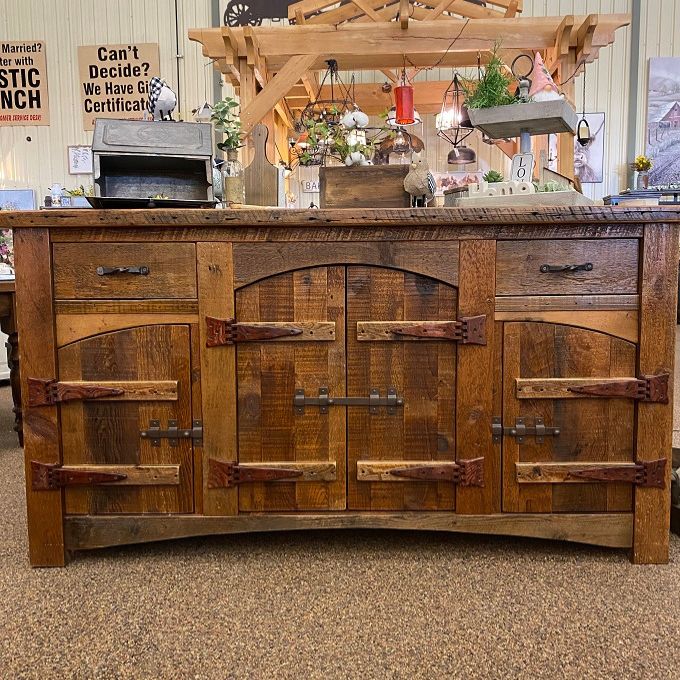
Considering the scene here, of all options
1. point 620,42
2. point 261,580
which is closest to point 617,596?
point 261,580

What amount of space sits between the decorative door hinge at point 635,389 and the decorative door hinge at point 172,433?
1.12 m

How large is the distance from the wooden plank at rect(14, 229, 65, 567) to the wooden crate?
861 millimetres

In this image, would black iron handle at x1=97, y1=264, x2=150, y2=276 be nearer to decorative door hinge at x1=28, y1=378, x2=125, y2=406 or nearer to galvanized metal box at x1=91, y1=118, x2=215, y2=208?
galvanized metal box at x1=91, y1=118, x2=215, y2=208

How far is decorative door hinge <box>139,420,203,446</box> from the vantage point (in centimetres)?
187

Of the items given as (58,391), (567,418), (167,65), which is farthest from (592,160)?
(58,391)

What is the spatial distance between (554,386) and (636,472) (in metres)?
0.35

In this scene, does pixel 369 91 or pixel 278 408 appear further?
pixel 369 91

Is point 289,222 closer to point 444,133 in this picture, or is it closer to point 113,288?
point 113,288

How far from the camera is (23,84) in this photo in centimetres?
836

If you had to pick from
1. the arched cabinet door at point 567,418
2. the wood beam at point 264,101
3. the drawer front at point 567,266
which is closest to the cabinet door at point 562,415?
the arched cabinet door at point 567,418

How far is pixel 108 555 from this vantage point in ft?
6.39

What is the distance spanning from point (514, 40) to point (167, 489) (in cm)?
471

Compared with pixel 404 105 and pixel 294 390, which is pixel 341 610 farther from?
pixel 404 105

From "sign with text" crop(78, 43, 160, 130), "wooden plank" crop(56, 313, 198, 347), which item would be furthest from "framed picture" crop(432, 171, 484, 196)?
"wooden plank" crop(56, 313, 198, 347)
